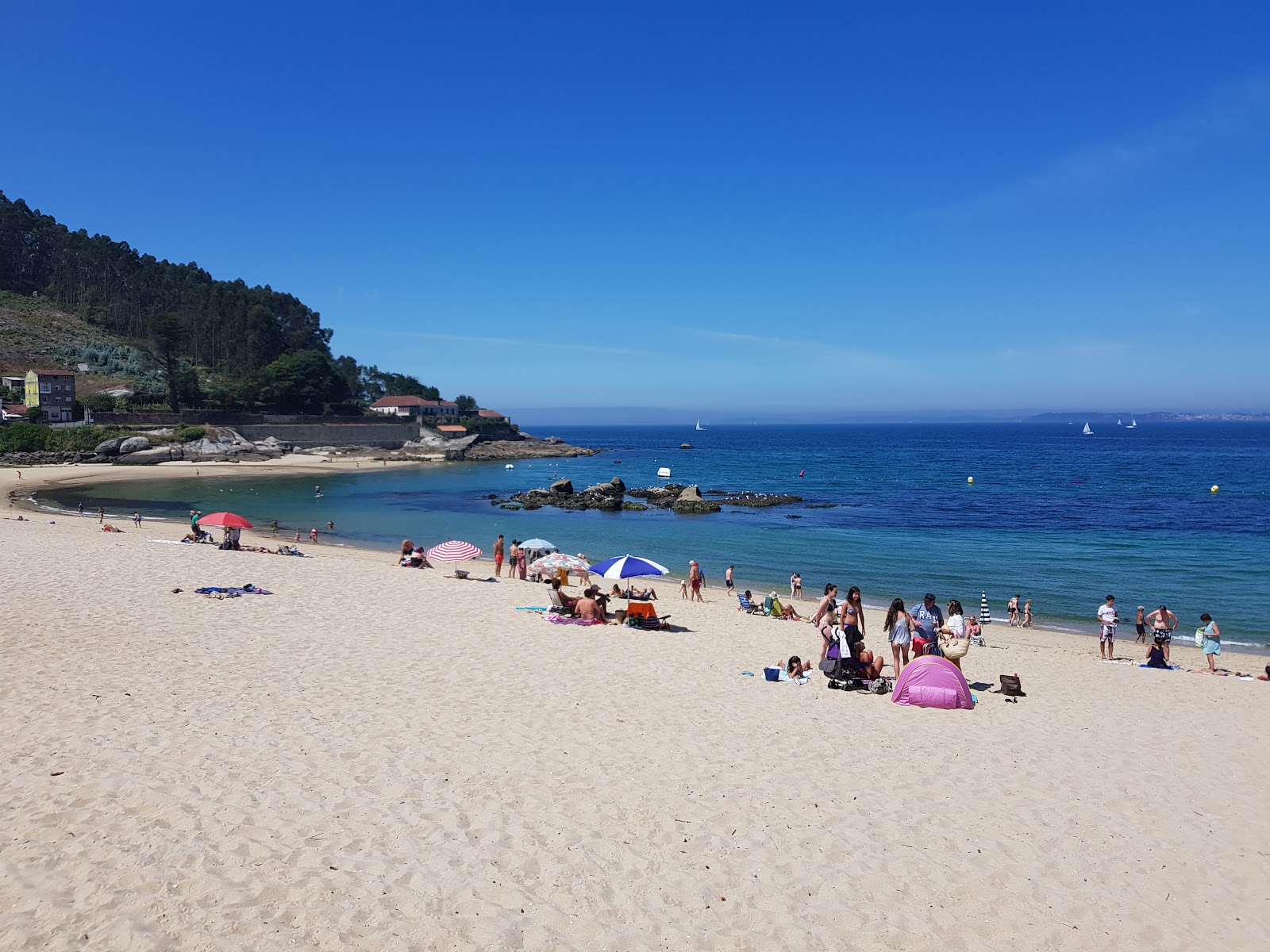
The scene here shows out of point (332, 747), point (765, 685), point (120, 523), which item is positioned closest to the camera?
point (332, 747)

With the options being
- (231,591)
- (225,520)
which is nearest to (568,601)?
(231,591)

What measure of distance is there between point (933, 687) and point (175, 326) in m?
91.1

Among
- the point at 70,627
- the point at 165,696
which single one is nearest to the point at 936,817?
the point at 165,696

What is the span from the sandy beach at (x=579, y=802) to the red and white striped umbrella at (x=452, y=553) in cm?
816

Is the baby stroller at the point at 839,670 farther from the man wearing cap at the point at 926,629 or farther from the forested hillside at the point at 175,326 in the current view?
the forested hillside at the point at 175,326

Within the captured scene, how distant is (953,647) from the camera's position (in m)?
12.0

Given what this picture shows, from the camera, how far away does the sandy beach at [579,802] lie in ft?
18.2

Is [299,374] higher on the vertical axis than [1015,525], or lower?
higher

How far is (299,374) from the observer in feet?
305

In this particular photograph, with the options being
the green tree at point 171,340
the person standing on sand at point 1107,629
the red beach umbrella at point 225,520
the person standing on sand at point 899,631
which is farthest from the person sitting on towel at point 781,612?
the green tree at point 171,340

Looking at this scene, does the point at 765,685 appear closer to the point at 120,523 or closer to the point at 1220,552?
the point at 1220,552

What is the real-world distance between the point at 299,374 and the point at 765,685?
305 feet

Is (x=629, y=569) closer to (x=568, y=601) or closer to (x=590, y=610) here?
(x=568, y=601)

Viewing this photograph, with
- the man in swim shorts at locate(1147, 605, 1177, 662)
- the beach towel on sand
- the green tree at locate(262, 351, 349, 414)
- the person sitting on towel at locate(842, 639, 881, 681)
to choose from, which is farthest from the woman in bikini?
the green tree at locate(262, 351, 349, 414)
